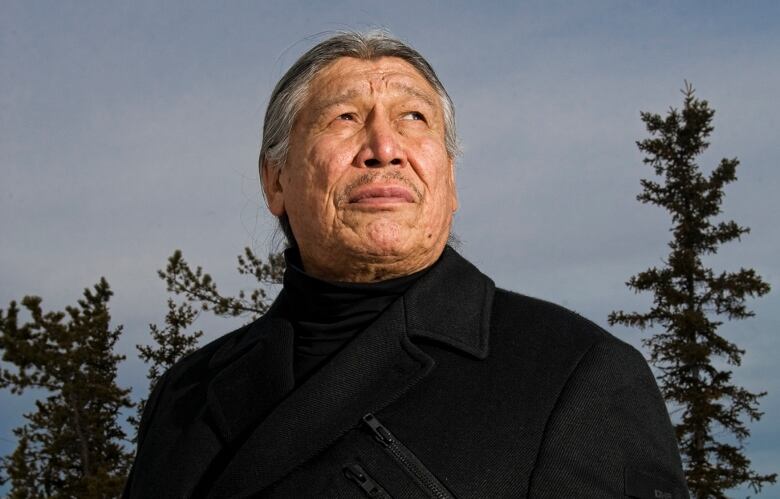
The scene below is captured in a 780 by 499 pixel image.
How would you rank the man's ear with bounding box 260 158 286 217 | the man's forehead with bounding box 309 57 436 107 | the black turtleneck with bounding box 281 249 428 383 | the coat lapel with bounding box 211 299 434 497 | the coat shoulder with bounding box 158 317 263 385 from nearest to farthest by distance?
the coat lapel with bounding box 211 299 434 497
the black turtleneck with bounding box 281 249 428 383
the man's forehead with bounding box 309 57 436 107
the man's ear with bounding box 260 158 286 217
the coat shoulder with bounding box 158 317 263 385

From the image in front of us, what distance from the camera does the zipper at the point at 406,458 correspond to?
317cm

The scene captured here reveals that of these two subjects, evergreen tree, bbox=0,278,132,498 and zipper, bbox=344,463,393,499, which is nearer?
zipper, bbox=344,463,393,499

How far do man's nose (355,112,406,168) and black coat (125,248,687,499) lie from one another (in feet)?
1.72

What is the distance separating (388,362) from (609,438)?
0.88m

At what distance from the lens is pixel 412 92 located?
12.7 feet

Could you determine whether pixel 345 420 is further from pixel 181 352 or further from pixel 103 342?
pixel 103 342

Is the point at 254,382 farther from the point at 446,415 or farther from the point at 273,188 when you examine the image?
the point at 446,415

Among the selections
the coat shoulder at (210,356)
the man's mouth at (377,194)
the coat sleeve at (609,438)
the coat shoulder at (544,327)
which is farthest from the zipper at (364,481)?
the coat shoulder at (210,356)

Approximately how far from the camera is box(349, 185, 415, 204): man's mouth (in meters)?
3.60

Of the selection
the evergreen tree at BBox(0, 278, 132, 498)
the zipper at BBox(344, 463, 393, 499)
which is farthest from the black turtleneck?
the evergreen tree at BBox(0, 278, 132, 498)

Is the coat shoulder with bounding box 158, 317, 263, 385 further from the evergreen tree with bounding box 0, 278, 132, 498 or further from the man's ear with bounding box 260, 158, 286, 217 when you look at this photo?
the evergreen tree with bounding box 0, 278, 132, 498

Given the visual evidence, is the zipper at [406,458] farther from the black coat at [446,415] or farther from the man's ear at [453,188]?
the man's ear at [453,188]

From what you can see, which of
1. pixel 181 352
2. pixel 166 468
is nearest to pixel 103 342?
pixel 181 352

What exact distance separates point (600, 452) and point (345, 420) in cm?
92
